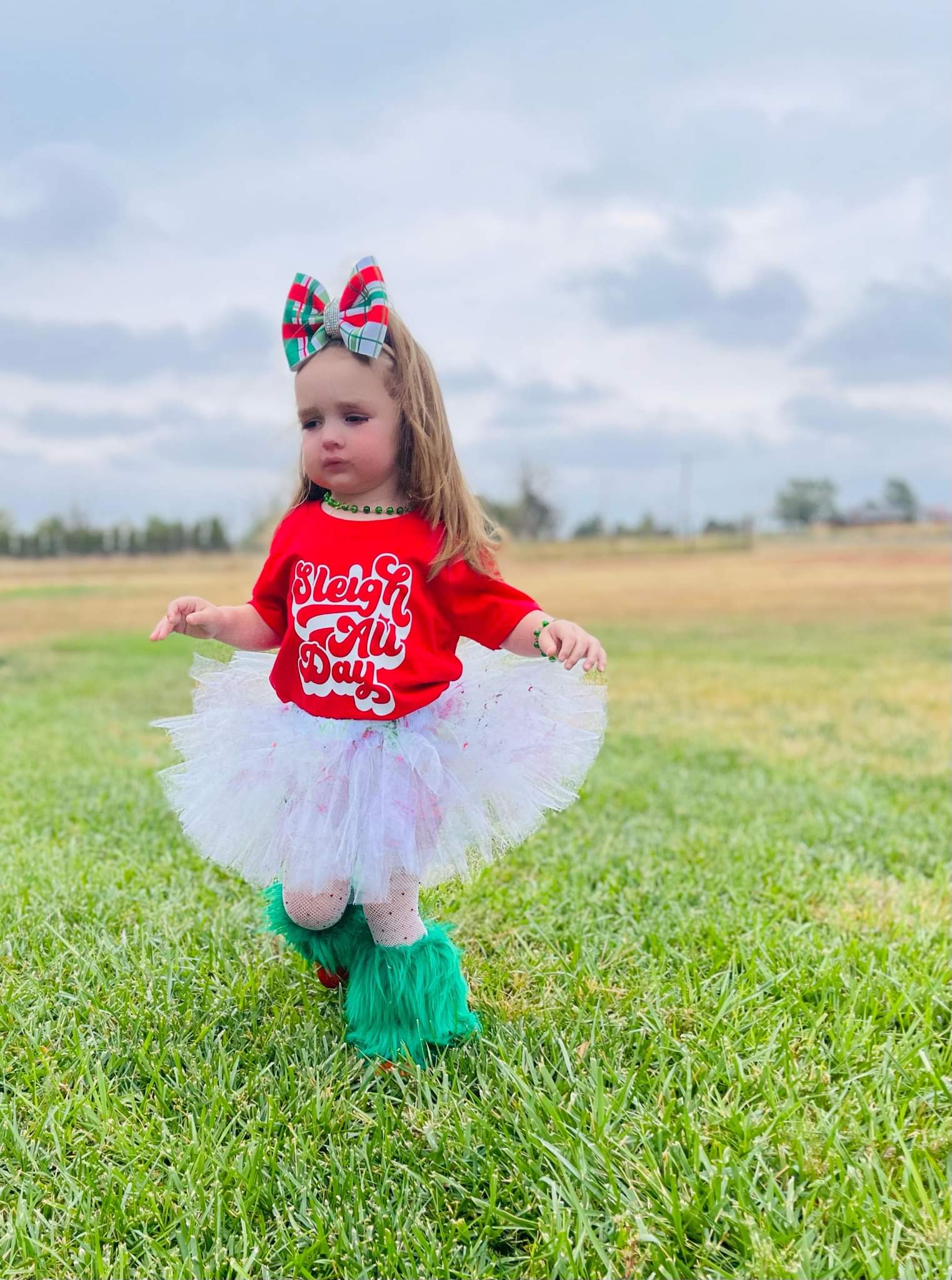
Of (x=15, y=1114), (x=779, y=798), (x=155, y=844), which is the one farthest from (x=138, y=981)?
(x=779, y=798)

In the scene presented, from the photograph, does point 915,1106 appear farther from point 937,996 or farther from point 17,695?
point 17,695

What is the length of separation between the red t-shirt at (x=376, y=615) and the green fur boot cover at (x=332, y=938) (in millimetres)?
517

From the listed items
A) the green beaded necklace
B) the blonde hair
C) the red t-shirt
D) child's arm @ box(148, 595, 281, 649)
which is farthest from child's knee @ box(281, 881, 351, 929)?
the green beaded necklace

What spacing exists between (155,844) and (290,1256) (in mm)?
2276

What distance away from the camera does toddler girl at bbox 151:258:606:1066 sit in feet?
7.34

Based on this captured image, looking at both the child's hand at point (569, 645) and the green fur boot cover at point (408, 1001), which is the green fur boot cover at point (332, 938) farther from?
the child's hand at point (569, 645)

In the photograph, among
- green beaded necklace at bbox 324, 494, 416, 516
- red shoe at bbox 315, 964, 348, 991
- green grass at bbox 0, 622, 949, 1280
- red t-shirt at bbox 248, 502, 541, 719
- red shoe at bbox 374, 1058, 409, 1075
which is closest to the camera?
green grass at bbox 0, 622, 949, 1280

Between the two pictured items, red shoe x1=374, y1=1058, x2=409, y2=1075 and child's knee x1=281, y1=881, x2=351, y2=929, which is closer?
red shoe x1=374, y1=1058, x2=409, y2=1075

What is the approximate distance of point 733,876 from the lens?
3436mm

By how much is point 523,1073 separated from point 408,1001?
11.8 inches

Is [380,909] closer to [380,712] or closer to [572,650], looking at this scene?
[380,712]

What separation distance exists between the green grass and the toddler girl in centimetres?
24

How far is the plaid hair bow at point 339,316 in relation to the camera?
2273 millimetres

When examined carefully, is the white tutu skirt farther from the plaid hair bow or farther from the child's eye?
the plaid hair bow
